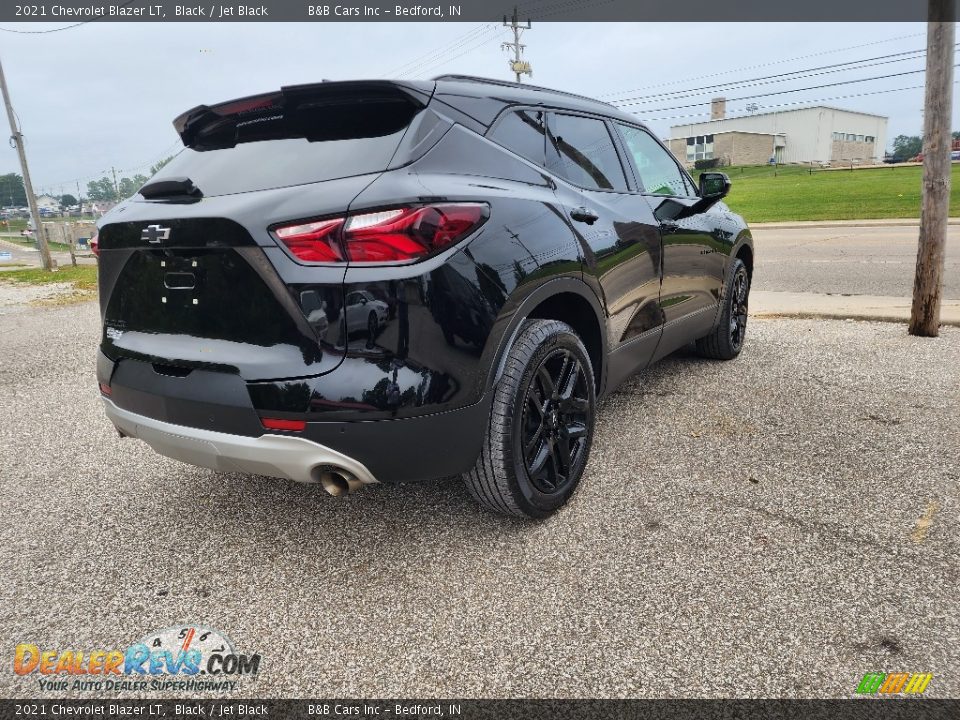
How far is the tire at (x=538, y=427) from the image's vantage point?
2.45 meters

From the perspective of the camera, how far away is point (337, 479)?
2.25 m

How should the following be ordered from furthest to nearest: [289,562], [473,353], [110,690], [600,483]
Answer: [600,483]
[289,562]
[473,353]
[110,690]

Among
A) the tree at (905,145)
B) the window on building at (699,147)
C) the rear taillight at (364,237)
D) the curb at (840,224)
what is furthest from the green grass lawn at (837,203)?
the tree at (905,145)

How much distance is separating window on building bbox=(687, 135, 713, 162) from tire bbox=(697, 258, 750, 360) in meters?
92.9

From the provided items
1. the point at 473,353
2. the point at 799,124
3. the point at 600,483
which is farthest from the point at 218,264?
the point at 799,124

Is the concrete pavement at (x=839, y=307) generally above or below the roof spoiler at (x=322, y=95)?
below

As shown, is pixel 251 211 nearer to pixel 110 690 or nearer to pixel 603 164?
pixel 110 690

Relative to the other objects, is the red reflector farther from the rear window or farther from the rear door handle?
the rear door handle

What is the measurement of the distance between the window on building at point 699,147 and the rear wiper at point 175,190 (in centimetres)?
9627

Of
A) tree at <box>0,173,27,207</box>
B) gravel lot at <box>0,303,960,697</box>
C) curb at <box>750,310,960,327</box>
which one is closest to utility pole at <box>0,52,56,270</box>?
gravel lot at <box>0,303,960,697</box>

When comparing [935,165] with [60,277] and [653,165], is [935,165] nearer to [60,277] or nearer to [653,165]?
[653,165]

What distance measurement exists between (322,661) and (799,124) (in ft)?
361

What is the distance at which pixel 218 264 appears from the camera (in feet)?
7.14

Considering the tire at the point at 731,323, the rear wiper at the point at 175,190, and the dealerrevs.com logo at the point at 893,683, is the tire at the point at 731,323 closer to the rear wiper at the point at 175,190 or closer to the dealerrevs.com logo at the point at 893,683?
the dealerrevs.com logo at the point at 893,683
